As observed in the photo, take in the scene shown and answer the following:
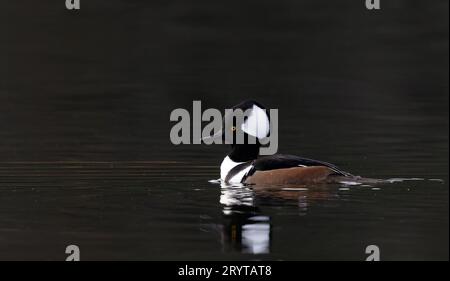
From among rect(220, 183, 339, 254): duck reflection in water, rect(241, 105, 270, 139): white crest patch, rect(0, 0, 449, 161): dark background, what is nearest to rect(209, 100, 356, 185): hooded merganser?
rect(241, 105, 270, 139): white crest patch

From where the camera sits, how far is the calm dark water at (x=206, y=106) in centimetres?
1119

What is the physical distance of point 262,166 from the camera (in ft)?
46.4

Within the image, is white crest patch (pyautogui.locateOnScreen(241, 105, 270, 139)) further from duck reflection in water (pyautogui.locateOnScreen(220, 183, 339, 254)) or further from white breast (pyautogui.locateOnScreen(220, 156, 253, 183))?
duck reflection in water (pyautogui.locateOnScreen(220, 183, 339, 254))

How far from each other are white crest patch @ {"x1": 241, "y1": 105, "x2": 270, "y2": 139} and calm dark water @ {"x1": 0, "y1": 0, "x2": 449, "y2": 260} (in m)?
0.79

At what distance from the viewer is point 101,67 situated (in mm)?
26016

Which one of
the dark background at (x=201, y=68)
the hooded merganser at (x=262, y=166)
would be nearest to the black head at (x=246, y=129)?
the hooded merganser at (x=262, y=166)

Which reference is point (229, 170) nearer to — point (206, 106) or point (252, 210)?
point (252, 210)

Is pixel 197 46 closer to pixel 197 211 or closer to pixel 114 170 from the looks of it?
pixel 114 170

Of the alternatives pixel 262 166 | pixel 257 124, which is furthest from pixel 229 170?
pixel 257 124

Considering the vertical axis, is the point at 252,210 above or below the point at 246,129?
A: below

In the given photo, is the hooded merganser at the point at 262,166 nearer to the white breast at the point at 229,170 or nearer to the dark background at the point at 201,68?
the white breast at the point at 229,170

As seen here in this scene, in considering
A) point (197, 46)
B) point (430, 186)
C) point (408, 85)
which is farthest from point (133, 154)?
point (197, 46)

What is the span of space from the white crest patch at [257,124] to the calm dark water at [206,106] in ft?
2.60

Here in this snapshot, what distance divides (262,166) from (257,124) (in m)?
0.65
